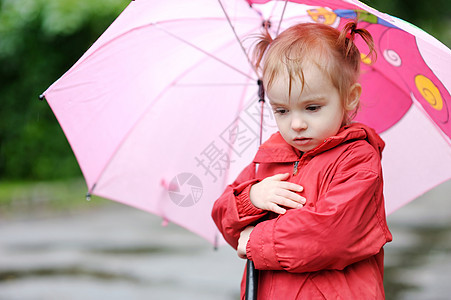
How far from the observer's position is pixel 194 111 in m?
2.96

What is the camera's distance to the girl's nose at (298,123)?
209cm

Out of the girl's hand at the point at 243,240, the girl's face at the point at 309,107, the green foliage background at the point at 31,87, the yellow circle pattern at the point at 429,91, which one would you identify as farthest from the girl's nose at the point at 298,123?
the green foliage background at the point at 31,87

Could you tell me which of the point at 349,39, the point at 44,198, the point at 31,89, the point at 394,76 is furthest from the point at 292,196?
the point at 31,89

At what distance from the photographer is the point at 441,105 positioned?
2506 millimetres

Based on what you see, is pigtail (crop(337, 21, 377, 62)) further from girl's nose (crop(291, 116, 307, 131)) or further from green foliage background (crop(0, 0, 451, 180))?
green foliage background (crop(0, 0, 451, 180))

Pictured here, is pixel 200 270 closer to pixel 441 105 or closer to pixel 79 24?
pixel 441 105

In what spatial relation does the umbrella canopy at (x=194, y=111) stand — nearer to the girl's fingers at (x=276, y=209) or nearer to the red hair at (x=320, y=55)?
the red hair at (x=320, y=55)

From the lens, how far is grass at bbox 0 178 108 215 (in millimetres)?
10836

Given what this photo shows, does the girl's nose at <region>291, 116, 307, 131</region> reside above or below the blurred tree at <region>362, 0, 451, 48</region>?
below

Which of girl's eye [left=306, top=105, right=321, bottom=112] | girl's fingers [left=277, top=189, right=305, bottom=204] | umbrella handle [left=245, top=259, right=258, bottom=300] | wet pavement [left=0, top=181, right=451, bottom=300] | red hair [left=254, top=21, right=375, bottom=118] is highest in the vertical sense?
red hair [left=254, top=21, right=375, bottom=118]

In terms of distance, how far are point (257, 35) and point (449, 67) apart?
80cm

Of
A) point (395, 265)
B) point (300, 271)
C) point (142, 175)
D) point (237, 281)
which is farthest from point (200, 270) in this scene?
point (300, 271)

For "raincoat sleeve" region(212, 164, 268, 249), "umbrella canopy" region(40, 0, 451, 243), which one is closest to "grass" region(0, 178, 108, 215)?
"umbrella canopy" region(40, 0, 451, 243)

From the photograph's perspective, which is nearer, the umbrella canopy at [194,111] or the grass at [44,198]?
the umbrella canopy at [194,111]
